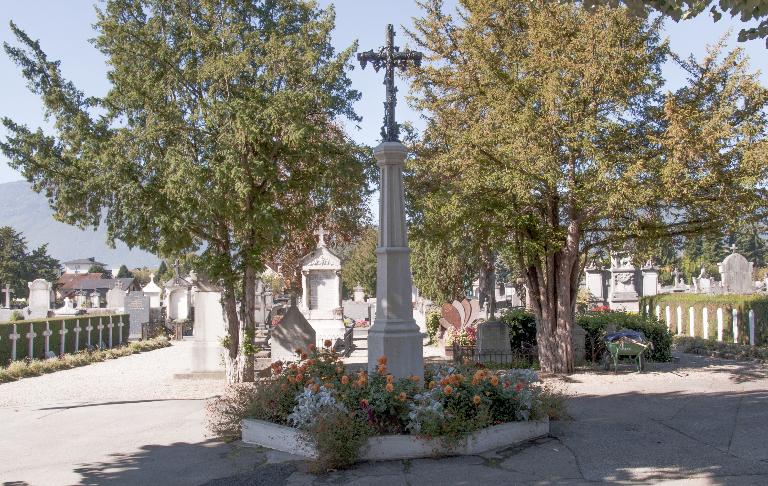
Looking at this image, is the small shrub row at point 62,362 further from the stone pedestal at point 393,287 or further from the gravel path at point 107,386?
the stone pedestal at point 393,287

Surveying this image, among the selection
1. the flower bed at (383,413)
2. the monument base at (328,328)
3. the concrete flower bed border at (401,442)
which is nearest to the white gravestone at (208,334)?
the monument base at (328,328)

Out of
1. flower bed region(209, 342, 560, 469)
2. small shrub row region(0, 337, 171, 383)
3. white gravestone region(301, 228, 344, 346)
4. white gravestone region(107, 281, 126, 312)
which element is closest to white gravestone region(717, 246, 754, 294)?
white gravestone region(301, 228, 344, 346)

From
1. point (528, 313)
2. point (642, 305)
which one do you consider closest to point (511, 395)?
point (528, 313)

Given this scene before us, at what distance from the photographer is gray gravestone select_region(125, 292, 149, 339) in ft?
93.6

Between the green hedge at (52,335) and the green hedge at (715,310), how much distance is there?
1750 cm

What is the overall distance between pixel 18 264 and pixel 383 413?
7051 centimetres

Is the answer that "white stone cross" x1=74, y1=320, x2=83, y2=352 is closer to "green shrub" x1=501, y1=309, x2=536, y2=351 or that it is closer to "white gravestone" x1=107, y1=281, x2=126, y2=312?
"white gravestone" x1=107, y1=281, x2=126, y2=312

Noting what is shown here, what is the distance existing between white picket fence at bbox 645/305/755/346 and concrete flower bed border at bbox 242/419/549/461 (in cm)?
1351

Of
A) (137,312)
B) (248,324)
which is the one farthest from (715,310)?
(137,312)

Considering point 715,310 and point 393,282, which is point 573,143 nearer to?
point 393,282

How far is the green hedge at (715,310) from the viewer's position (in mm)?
20281

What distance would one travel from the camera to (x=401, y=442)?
746cm

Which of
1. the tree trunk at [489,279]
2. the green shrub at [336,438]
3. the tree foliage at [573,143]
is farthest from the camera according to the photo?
the tree trunk at [489,279]

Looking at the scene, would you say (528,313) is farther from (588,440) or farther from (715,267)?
(715,267)
